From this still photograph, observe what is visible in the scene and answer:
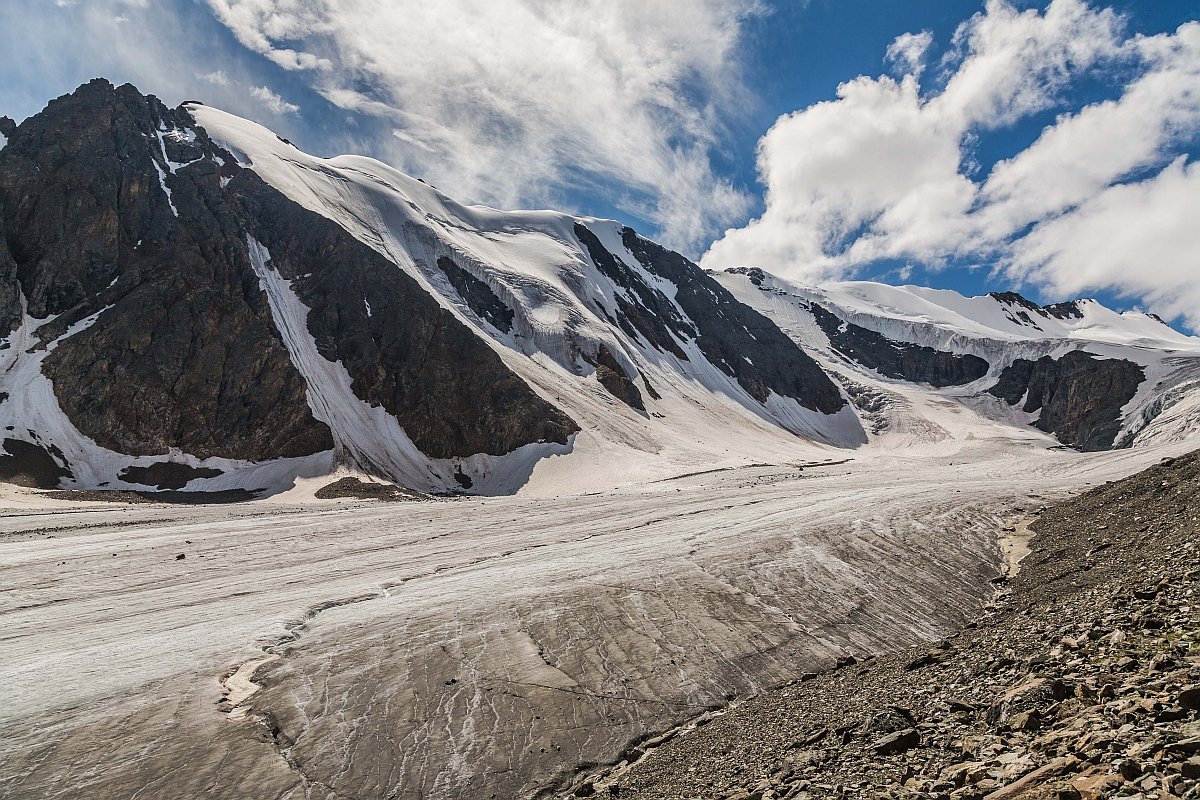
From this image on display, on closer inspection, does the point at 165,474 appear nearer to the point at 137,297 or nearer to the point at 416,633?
the point at 137,297

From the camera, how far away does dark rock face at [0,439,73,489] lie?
40.7 metres

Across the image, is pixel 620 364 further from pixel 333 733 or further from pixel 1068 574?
pixel 333 733

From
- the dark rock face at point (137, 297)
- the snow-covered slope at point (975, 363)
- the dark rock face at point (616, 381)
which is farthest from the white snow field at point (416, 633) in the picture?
the snow-covered slope at point (975, 363)

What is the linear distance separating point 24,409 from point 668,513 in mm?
49443

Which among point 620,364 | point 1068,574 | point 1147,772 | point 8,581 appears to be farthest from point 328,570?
point 620,364

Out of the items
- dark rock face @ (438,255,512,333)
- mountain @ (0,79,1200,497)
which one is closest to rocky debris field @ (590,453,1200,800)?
mountain @ (0,79,1200,497)

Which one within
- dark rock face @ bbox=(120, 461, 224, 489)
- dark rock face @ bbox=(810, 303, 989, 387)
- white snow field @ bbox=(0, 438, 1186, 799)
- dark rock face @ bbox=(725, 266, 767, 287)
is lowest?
white snow field @ bbox=(0, 438, 1186, 799)

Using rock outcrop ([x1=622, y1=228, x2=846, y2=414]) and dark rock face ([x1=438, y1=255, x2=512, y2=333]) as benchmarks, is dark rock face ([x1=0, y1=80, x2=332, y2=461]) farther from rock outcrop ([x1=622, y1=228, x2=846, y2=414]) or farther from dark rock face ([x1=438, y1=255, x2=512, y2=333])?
rock outcrop ([x1=622, y1=228, x2=846, y2=414])

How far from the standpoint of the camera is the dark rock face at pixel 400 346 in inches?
2462

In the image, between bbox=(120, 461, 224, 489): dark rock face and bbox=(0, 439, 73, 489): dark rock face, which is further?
bbox=(120, 461, 224, 489): dark rock face

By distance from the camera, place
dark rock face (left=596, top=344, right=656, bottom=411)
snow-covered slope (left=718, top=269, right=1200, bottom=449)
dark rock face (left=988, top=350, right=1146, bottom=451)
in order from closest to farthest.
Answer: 1. dark rock face (left=596, top=344, right=656, bottom=411)
2. snow-covered slope (left=718, top=269, right=1200, bottom=449)
3. dark rock face (left=988, top=350, right=1146, bottom=451)

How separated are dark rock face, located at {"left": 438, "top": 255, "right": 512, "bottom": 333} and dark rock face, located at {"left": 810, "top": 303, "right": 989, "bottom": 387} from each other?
99.2m

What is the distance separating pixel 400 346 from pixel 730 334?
7589 centimetres

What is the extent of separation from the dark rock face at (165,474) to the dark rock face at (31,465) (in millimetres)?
3640
